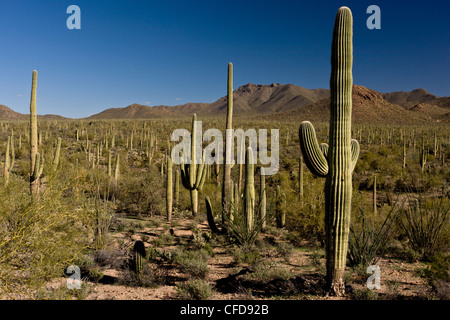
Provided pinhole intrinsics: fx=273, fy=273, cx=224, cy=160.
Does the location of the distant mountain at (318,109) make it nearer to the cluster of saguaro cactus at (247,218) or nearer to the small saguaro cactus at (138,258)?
the cluster of saguaro cactus at (247,218)

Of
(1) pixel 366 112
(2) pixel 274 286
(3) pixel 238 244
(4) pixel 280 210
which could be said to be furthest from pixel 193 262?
(1) pixel 366 112

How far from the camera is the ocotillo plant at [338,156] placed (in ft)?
16.6

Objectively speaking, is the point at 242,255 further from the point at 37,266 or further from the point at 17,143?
the point at 17,143

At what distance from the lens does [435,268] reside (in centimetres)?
540

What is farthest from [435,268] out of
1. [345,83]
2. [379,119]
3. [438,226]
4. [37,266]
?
[379,119]

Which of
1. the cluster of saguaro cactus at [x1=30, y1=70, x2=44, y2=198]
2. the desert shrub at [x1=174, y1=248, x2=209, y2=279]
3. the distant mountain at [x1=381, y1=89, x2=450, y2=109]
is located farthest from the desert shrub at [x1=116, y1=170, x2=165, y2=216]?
the distant mountain at [x1=381, y1=89, x2=450, y2=109]

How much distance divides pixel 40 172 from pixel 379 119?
75.5 meters

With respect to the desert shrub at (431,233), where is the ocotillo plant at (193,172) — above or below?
above

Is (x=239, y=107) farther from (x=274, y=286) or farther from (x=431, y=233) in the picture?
(x=274, y=286)

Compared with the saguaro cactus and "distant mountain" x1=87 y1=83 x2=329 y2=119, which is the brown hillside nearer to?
"distant mountain" x1=87 y1=83 x2=329 y2=119

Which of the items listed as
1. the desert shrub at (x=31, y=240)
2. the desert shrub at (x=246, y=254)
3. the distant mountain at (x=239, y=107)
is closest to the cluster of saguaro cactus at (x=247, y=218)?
the desert shrub at (x=246, y=254)

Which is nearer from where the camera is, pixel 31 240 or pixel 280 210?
pixel 31 240

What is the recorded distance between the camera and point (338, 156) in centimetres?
506

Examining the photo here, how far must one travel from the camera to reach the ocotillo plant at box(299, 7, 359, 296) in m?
5.05
